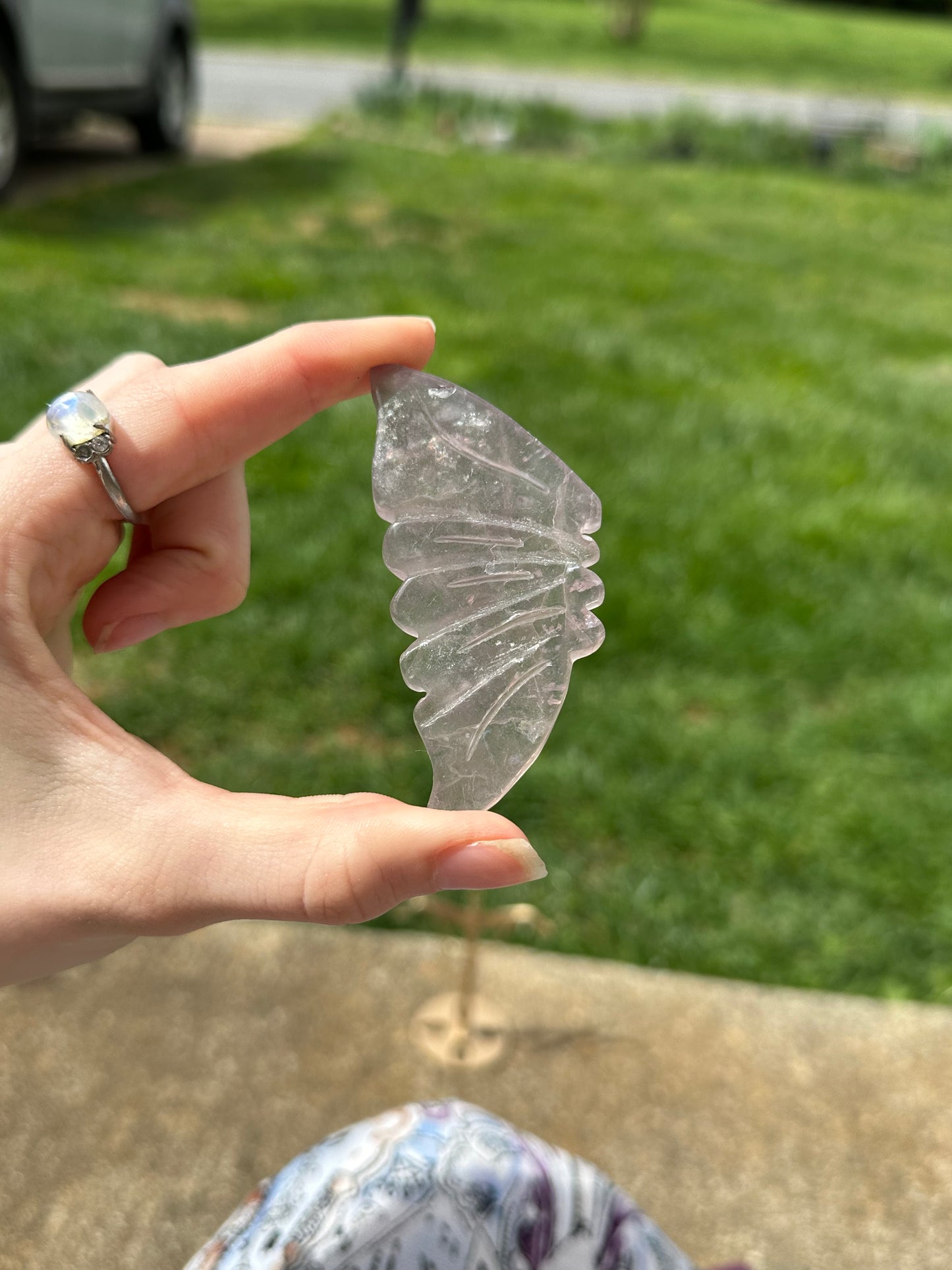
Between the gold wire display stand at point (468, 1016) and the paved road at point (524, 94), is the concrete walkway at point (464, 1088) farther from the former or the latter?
the paved road at point (524, 94)

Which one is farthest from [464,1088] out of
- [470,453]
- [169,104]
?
[169,104]

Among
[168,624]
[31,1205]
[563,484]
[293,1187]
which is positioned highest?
[563,484]

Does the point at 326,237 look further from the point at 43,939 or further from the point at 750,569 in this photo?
the point at 43,939

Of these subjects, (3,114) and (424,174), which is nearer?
(3,114)

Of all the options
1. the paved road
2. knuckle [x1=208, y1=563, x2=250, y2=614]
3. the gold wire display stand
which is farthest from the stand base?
the paved road

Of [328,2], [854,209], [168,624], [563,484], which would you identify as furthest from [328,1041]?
[328,2]

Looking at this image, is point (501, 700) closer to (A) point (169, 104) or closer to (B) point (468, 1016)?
(B) point (468, 1016)

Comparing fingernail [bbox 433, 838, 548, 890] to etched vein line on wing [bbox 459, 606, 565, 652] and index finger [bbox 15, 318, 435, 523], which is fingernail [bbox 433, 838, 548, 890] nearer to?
etched vein line on wing [bbox 459, 606, 565, 652]

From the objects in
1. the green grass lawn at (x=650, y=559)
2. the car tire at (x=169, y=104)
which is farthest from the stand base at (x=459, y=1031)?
the car tire at (x=169, y=104)
